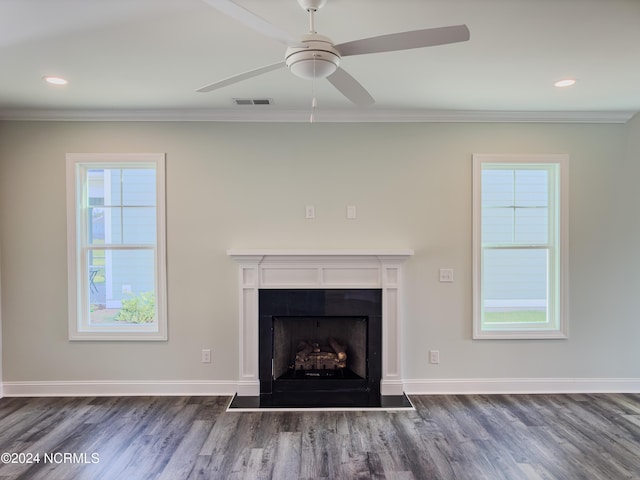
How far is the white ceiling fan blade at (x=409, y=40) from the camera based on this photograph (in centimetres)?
131

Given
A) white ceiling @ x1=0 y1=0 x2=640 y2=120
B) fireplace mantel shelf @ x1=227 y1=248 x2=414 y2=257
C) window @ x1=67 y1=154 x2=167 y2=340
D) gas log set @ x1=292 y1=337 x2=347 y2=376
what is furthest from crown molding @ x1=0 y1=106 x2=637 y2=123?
gas log set @ x1=292 y1=337 x2=347 y2=376

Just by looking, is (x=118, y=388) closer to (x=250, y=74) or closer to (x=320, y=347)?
(x=320, y=347)

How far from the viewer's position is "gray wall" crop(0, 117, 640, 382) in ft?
10.4

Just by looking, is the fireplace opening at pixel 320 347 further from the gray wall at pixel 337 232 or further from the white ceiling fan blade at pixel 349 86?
the white ceiling fan blade at pixel 349 86

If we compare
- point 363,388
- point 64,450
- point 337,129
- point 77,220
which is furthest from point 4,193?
point 363,388

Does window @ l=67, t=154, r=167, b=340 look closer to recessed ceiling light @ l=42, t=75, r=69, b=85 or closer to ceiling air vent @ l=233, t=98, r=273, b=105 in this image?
recessed ceiling light @ l=42, t=75, r=69, b=85

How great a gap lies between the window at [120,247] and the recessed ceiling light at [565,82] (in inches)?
126

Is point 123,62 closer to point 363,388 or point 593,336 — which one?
point 363,388

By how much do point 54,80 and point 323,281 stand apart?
2453mm

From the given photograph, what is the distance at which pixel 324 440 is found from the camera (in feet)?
8.11

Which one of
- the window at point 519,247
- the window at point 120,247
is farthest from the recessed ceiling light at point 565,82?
the window at point 120,247

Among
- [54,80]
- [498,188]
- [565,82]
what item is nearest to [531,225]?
[498,188]

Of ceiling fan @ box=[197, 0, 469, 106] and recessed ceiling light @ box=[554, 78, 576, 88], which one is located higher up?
recessed ceiling light @ box=[554, 78, 576, 88]

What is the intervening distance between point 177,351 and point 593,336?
3.73 m
